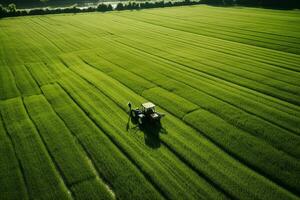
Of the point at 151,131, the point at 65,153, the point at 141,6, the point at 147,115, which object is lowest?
the point at 151,131

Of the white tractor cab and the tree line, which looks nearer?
the white tractor cab

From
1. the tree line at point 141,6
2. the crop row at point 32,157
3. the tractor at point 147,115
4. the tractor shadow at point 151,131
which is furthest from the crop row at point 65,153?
the tree line at point 141,6

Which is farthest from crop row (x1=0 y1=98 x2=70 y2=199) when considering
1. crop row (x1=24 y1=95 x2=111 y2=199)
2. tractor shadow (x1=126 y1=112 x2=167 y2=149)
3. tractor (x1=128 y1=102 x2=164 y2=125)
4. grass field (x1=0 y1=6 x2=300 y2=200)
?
tractor (x1=128 y1=102 x2=164 y2=125)

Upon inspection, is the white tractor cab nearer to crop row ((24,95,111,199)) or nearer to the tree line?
crop row ((24,95,111,199))

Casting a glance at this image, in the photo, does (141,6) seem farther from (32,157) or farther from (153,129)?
(32,157)

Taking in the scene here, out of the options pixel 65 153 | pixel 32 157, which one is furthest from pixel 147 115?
pixel 32 157
